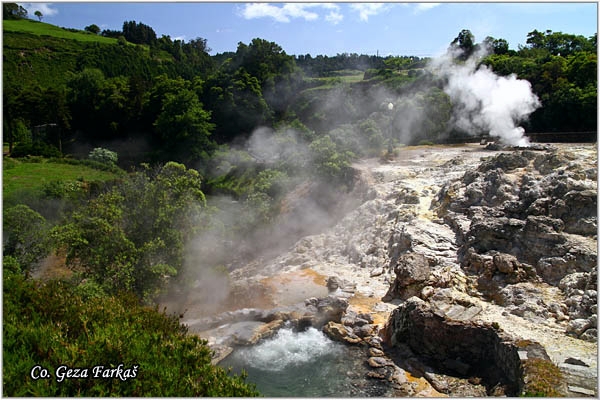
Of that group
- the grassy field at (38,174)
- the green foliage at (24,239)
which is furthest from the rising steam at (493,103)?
the grassy field at (38,174)

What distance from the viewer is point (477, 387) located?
10.4 m

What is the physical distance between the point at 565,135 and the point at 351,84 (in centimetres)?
2460

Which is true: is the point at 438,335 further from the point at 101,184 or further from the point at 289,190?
the point at 101,184

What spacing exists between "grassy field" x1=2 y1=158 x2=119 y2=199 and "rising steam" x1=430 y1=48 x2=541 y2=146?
26809 mm

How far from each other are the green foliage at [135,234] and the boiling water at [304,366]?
4.10 metres

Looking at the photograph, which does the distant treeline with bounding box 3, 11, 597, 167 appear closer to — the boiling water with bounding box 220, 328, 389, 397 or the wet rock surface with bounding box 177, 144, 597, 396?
the wet rock surface with bounding box 177, 144, 597, 396

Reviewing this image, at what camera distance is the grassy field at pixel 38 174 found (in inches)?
1085

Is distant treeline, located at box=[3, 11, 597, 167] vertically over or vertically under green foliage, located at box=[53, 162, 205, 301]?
over

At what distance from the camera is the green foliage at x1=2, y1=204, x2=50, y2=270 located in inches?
646

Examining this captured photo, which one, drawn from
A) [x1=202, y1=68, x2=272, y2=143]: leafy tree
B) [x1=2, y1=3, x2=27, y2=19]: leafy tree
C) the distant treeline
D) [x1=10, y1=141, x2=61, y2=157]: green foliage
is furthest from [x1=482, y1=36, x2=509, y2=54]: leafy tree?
[x1=2, y1=3, x2=27, y2=19]: leafy tree

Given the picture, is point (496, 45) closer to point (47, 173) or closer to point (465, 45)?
point (465, 45)

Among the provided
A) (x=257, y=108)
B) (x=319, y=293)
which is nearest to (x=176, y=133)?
(x=257, y=108)

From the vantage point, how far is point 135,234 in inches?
586

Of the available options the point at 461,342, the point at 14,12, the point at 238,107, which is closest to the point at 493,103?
the point at 461,342
